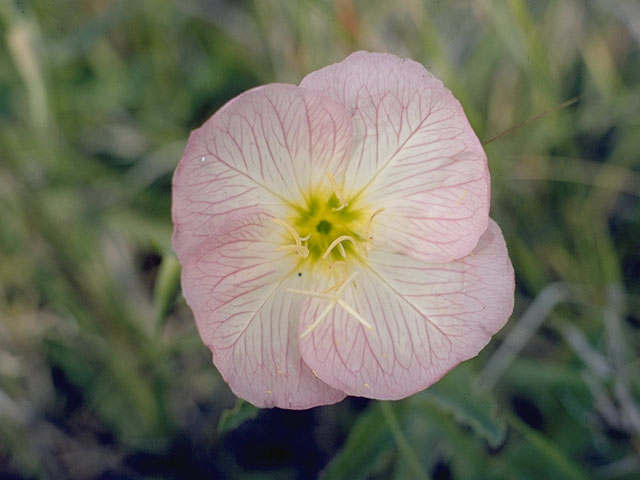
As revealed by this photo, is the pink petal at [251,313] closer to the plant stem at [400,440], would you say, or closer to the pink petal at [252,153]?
the pink petal at [252,153]

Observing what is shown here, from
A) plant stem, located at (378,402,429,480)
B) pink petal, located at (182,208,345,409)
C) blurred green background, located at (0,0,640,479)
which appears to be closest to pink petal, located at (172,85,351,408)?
pink petal, located at (182,208,345,409)

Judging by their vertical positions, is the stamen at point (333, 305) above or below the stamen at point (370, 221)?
below

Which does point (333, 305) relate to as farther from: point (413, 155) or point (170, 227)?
point (170, 227)

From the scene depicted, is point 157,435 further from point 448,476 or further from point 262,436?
point 448,476

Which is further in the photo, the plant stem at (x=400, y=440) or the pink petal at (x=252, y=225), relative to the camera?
the plant stem at (x=400, y=440)

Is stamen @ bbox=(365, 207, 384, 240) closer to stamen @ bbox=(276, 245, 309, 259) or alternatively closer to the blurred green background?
stamen @ bbox=(276, 245, 309, 259)

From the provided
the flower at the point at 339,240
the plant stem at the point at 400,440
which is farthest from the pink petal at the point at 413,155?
the plant stem at the point at 400,440

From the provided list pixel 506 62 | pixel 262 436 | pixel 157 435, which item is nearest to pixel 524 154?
pixel 506 62
